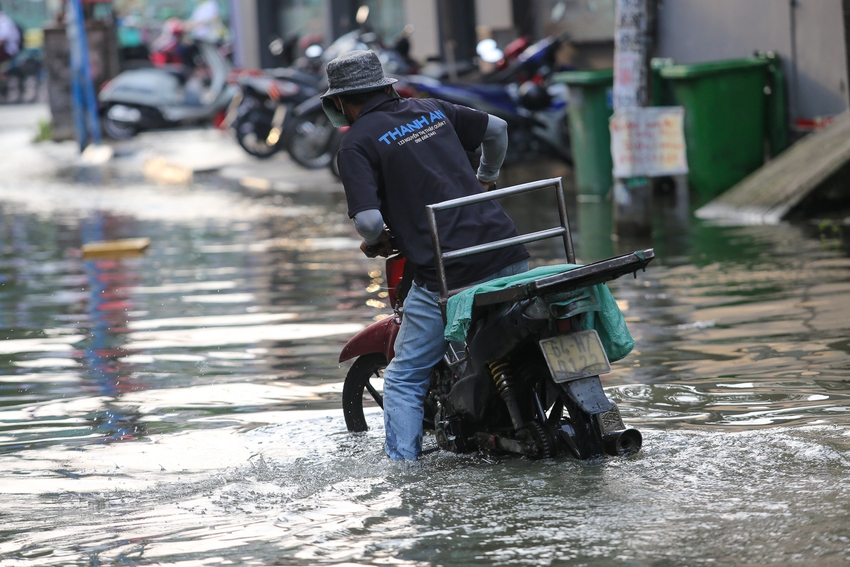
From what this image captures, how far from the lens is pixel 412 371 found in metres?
4.73

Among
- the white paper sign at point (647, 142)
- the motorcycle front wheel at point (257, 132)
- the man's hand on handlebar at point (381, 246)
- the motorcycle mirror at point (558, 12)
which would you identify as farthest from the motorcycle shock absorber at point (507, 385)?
the motorcycle mirror at point (558, 12)

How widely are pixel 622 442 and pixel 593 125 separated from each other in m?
8.61

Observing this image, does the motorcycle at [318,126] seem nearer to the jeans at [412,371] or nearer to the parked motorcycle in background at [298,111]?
the parked motorcycle in background at [298,111]

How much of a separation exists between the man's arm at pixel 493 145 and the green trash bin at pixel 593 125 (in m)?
7.76

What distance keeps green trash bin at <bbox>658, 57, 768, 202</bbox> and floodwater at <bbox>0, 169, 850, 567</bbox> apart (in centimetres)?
201

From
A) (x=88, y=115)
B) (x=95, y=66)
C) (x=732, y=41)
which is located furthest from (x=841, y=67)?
(x=95, y=66)

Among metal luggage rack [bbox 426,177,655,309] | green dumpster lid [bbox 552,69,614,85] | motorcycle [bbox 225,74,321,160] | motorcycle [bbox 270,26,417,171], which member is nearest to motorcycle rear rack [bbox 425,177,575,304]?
metal luggage rack [bbox 426,177,655,309]

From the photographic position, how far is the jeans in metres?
4.67

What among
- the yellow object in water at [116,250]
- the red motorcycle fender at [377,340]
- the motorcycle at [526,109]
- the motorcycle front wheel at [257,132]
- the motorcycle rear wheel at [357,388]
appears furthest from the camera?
the motorcycle front wheel at [257,132]

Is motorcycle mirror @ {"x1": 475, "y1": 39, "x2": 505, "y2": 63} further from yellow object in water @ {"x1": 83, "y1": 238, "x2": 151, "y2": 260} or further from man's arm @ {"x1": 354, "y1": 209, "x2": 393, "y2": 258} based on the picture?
man's arm @ {"x1": 354, "y1": 209, "x2": 393, "y2": 258}

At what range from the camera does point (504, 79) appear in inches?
607

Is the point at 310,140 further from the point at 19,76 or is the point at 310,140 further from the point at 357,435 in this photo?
the point at 19,76

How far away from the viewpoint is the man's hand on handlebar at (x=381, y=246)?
462 cm

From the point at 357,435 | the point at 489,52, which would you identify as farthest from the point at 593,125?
the point at 357,435
